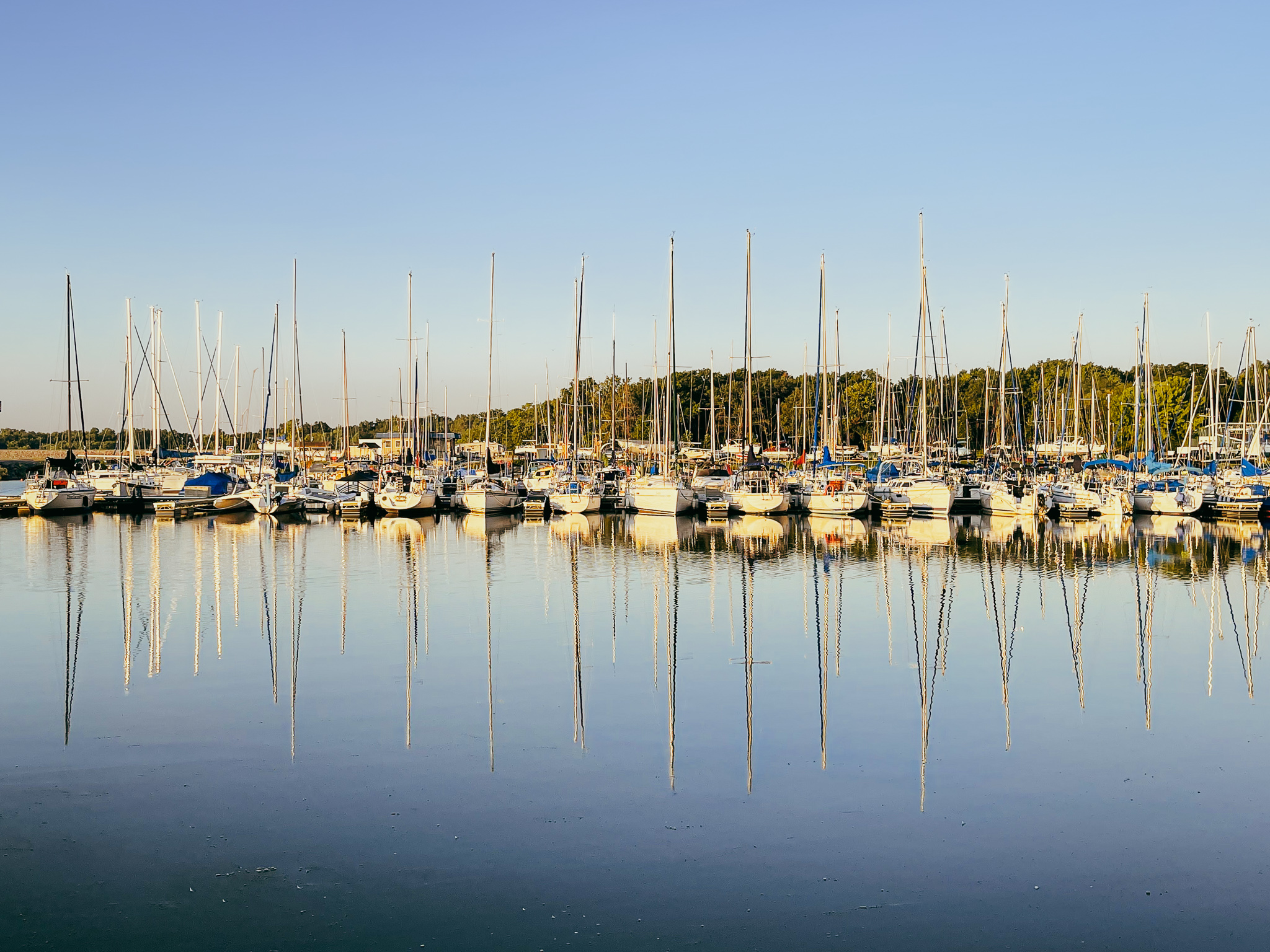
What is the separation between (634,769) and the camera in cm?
1435

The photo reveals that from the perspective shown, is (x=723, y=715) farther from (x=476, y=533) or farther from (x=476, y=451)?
(x=476, y=451)

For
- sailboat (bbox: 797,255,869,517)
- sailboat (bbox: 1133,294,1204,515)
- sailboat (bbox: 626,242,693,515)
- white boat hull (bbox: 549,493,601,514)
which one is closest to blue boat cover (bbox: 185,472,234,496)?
white boat hull (bbox: 549,493,601,514)

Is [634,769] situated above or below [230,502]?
below

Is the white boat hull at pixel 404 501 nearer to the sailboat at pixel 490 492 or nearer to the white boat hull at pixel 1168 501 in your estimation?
the sailboat at pixel 490 492

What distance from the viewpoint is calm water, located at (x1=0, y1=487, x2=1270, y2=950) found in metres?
10.0

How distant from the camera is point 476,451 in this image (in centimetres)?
14025

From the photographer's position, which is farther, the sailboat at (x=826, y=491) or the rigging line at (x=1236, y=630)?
the sailboat at (x=826, y=491)

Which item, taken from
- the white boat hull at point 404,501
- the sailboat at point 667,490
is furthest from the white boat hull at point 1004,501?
the white boat hull at point 404,501

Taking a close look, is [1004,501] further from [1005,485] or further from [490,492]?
[490,492]

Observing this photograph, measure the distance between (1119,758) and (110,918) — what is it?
38.5 ft

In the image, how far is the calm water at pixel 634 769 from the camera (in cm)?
1002

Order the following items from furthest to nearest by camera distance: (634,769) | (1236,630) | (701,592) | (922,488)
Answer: (922,488) < (701,592) < (1236,630) < (634,769)

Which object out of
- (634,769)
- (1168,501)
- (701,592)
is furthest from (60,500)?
(634,769)

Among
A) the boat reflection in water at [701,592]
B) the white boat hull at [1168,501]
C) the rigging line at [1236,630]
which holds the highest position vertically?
the white boat hull at [1168,501]
